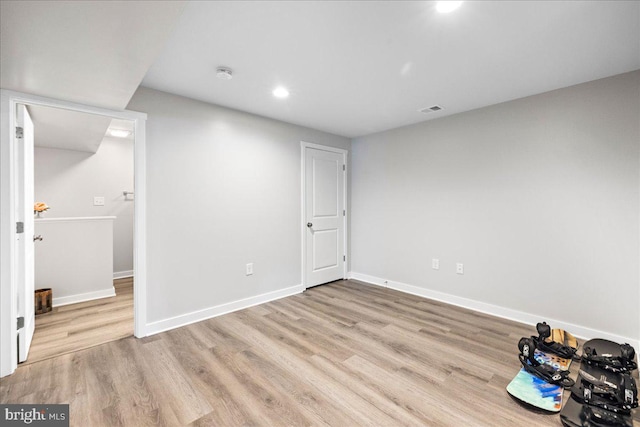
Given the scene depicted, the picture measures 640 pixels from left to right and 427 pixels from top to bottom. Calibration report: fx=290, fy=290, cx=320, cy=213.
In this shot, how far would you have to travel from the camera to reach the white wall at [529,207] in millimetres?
2496

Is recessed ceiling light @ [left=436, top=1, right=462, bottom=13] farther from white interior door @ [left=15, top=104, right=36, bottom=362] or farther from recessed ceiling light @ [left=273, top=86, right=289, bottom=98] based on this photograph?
white interior door @ [left=15, top=104, right=36, bottom=362]

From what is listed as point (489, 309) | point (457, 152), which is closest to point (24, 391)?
point (489, 309)

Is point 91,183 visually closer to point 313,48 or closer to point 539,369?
point 313,48

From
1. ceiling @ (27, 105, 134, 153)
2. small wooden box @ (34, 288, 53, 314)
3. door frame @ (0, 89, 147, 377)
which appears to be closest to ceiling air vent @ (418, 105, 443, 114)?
ceiling @ (27, 105, 134, 153)

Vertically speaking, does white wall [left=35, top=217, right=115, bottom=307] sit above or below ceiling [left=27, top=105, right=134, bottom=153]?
below

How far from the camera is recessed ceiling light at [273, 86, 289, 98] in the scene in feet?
9.03

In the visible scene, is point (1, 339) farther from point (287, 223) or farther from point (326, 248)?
point (326, 248)

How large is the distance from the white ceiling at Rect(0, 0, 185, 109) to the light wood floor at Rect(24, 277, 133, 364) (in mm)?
2081

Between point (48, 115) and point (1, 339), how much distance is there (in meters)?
2.00

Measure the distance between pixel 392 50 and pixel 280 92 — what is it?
118 centimetres

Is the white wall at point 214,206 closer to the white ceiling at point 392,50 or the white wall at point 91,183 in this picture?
the white ceiling at point 392,50

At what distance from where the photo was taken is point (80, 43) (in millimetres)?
1484

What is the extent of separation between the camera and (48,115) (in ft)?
9.10

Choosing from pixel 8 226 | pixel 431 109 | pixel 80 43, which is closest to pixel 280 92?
pixel 80 43
